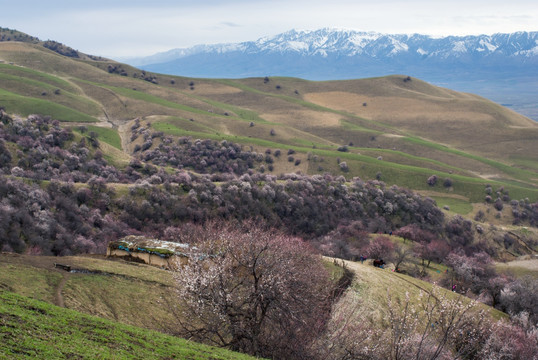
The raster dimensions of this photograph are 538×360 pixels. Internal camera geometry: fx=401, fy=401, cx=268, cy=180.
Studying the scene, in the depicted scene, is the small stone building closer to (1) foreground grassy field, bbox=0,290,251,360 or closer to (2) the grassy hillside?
(1) foreground grassy field, bbox=0,290,251,360

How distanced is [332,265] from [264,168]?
7271 cm

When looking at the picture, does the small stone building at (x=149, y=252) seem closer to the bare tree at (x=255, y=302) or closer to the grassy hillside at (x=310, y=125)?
the bare tree at (x=255, y=302)

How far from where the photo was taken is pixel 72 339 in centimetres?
1599

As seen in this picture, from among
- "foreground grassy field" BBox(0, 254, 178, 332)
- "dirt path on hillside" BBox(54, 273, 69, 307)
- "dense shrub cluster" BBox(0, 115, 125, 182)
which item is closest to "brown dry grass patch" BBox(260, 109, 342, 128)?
"dense shrub cluster" BBox(0, 115, 125, 182)

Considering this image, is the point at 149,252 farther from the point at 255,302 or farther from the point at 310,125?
the point at 310,125

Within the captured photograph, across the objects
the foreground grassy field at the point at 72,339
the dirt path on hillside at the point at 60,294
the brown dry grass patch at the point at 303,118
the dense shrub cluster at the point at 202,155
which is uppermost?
the brown dry grass patch at the point at 303,118

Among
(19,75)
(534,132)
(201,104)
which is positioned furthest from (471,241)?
(19,75)

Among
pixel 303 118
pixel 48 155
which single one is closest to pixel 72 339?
pixel 48 155

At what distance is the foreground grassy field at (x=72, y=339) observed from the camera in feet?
47.5

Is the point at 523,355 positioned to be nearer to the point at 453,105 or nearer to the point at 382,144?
the point at 382,144

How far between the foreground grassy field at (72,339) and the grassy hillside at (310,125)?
80152 millimetres

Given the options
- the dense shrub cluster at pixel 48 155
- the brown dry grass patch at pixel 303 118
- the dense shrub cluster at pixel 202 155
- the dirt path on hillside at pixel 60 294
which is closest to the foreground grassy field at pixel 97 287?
the dirt path on hillside at pixel 60 294

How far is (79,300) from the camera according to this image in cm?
2352

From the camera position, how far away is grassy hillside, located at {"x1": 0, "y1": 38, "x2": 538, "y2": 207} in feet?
383
